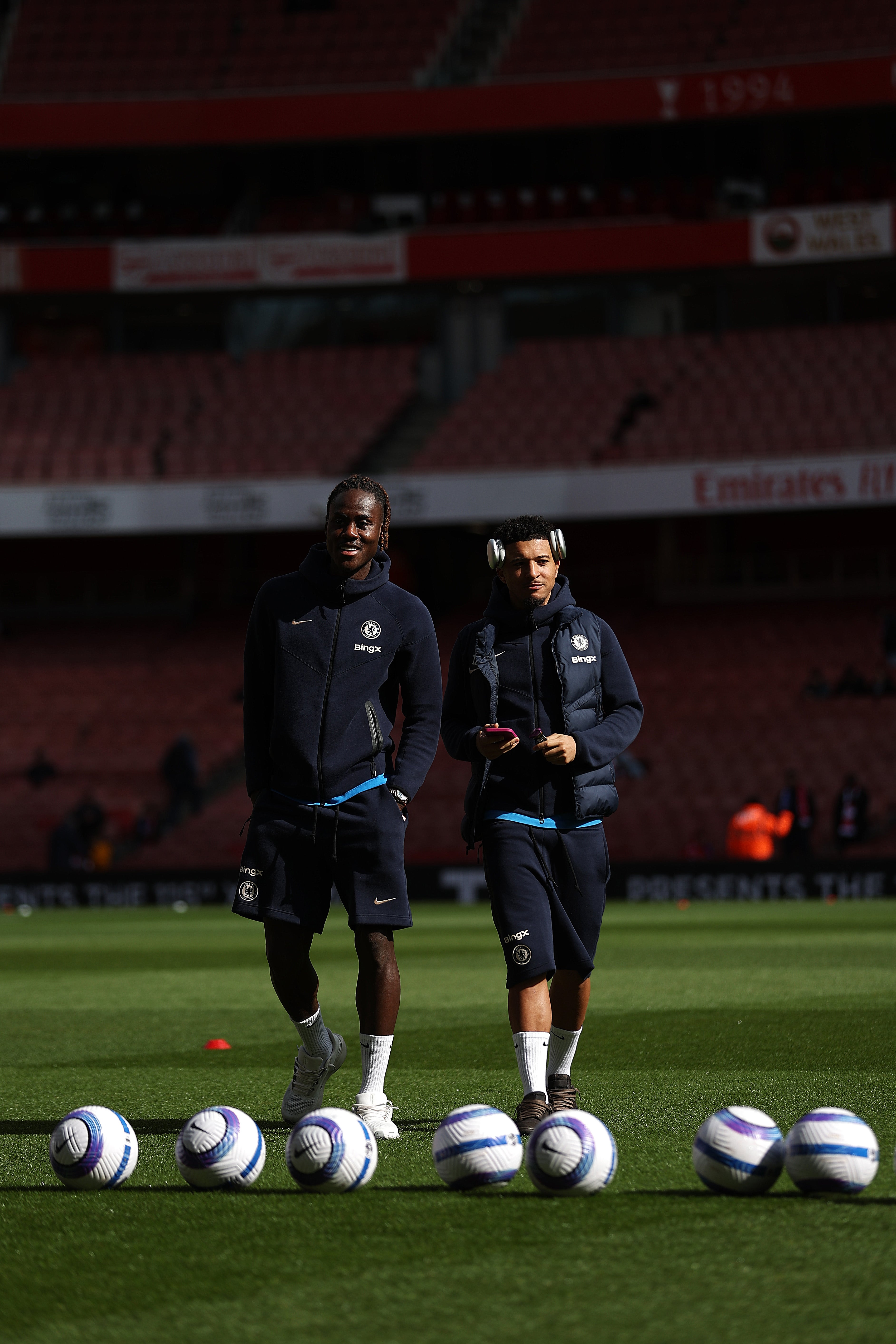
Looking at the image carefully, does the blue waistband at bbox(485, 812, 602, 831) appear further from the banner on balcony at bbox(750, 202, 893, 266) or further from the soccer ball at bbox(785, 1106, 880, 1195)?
the banner on balcony at bbox(750, 202, 893, 266)

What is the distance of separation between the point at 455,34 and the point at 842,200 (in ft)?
32.4

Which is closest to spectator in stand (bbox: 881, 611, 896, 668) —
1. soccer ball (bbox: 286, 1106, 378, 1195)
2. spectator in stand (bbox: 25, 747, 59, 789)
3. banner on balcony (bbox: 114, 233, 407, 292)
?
banner on balcony (bbox: 114, 233, 407, 292)

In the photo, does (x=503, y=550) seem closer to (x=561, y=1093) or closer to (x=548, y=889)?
(x=548, y=889)

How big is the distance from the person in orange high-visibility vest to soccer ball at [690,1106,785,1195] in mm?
21619

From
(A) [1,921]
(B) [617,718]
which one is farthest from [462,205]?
(B) [617,718]

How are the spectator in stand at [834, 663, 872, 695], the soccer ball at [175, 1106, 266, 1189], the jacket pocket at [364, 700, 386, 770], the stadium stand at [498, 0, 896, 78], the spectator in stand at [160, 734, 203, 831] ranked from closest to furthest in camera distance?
1. the soccer ball at [175, 1106, 266, 1189]
2. the jacket pocket at [364, 700, 386, 770]
3. the spectator in stand at [160, 734, 203, 831]
4. the spectator in stand at [834, 663, 872, 695]
5. the stadium stand at [498, 0, 896, 78]

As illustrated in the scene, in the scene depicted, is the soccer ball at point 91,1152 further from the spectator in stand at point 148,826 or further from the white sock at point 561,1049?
the spectator in stand at point 148,826

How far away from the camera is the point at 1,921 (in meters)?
23.9

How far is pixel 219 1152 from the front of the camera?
5.02 m

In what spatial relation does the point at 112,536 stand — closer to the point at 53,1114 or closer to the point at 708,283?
the point at 708,283

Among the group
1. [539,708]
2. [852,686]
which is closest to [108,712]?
[852,686]

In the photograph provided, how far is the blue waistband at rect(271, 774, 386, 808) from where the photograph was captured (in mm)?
6215

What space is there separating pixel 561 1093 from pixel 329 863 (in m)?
1.21

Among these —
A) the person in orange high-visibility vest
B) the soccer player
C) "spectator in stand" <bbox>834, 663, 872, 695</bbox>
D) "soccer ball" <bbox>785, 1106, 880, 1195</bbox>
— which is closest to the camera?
"soccer ball" <bbox>785, 1106, 880, 1195</bbox>
